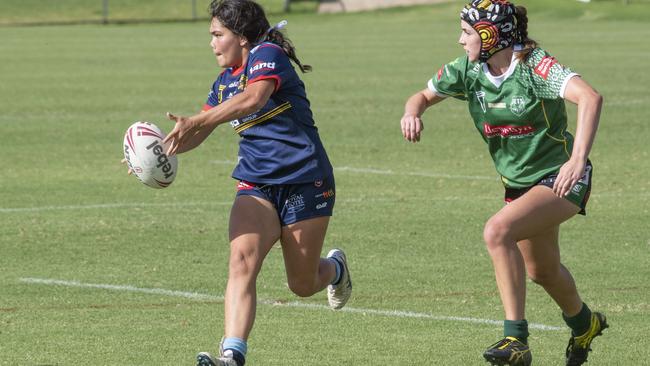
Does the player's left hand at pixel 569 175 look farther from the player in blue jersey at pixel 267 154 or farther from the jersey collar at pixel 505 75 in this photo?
the player in blue jersey at pixel 267 154

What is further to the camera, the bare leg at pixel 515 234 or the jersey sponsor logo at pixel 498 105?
the jersey sponsor logo at pixel 498 105

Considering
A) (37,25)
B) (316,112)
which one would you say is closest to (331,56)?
(316,112)

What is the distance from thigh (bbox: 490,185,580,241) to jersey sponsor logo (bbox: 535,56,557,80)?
2.06 feet

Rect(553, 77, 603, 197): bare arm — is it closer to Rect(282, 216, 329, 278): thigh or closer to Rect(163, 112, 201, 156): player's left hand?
Rect(282, 216, 329, 278): thigh

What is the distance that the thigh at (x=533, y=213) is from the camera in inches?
307

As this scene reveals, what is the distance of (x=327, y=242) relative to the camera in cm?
1212

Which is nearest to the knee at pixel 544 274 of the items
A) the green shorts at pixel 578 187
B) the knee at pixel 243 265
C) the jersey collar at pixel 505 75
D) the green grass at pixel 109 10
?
the green shorts at pixel 578 187

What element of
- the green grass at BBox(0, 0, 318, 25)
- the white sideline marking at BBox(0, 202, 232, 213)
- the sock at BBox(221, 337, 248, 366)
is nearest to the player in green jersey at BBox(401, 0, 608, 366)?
the sock at BBox(221, 337, 248, 366)

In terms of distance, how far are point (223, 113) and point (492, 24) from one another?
5.14 feet

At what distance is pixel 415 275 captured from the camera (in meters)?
10.7

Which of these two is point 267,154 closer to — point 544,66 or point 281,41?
point 281,41

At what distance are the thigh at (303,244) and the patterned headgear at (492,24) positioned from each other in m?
1.28

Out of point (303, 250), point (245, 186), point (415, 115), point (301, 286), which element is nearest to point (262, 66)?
point (245, 186)

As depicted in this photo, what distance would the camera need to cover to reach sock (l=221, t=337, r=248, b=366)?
7.41 metres
